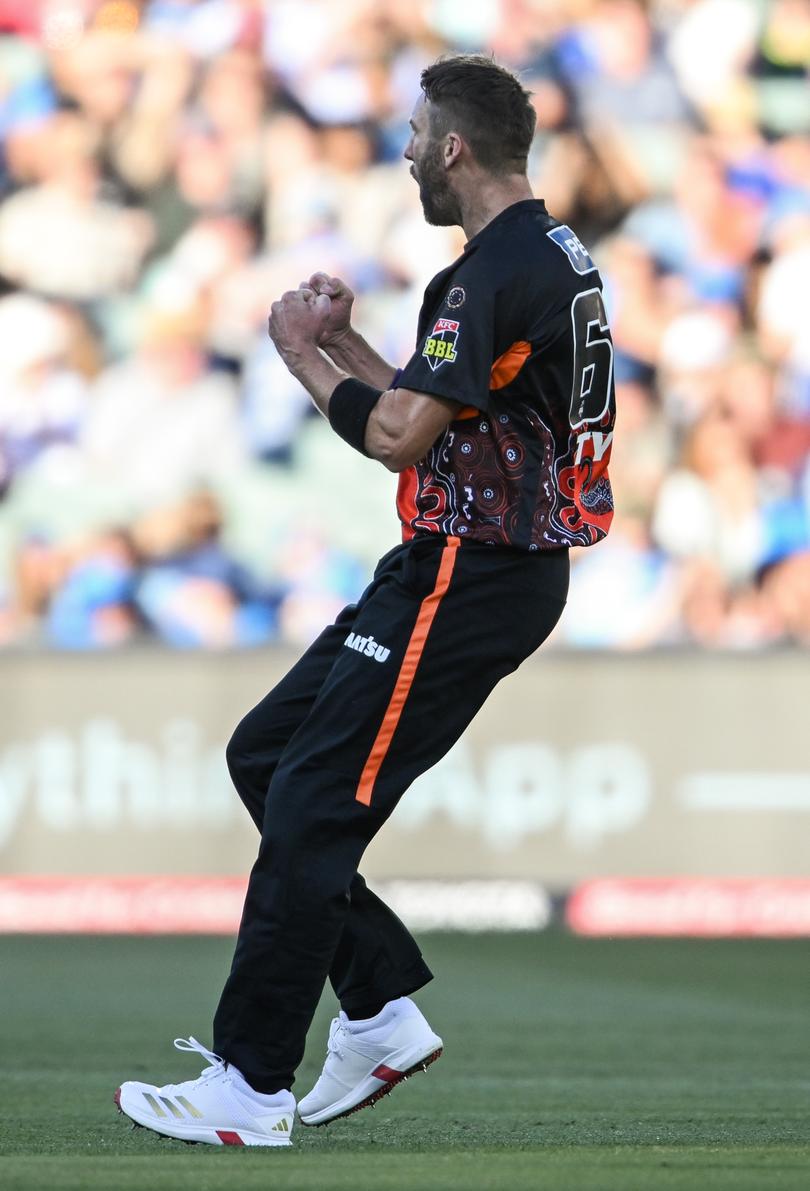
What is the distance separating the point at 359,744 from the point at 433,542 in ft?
1.19

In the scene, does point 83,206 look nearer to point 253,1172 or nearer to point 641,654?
point 641,654

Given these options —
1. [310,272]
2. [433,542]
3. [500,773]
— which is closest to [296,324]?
[433,542]

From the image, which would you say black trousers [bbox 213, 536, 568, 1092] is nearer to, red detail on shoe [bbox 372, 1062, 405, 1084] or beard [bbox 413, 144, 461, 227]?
red detail on shoe [bbox 372, 1062, 405, 1084]

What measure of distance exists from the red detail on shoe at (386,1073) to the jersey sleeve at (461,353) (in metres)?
1.19

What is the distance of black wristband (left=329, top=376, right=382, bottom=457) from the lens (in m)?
3.52

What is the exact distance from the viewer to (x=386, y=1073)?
375 cm

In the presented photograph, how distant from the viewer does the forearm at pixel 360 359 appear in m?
4.06

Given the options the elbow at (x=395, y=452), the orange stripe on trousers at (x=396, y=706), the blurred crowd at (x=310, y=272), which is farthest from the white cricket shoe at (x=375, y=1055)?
the blurred crowd at (x=310, y=272)

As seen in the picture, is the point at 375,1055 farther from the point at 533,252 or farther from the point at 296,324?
the point at 533,252

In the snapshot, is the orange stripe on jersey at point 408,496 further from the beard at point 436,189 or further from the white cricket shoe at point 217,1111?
the white cricket shoe at point 217,1111

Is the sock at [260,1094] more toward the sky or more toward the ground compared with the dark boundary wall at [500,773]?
more toward the ground

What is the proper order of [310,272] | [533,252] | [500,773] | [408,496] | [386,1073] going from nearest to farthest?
[533,252], [408,496], [386,1073], [500,773], [310,272]

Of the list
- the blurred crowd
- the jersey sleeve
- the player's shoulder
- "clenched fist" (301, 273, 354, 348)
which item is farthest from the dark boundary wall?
the jersey sleeve

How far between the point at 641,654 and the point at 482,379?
5.61 meters
